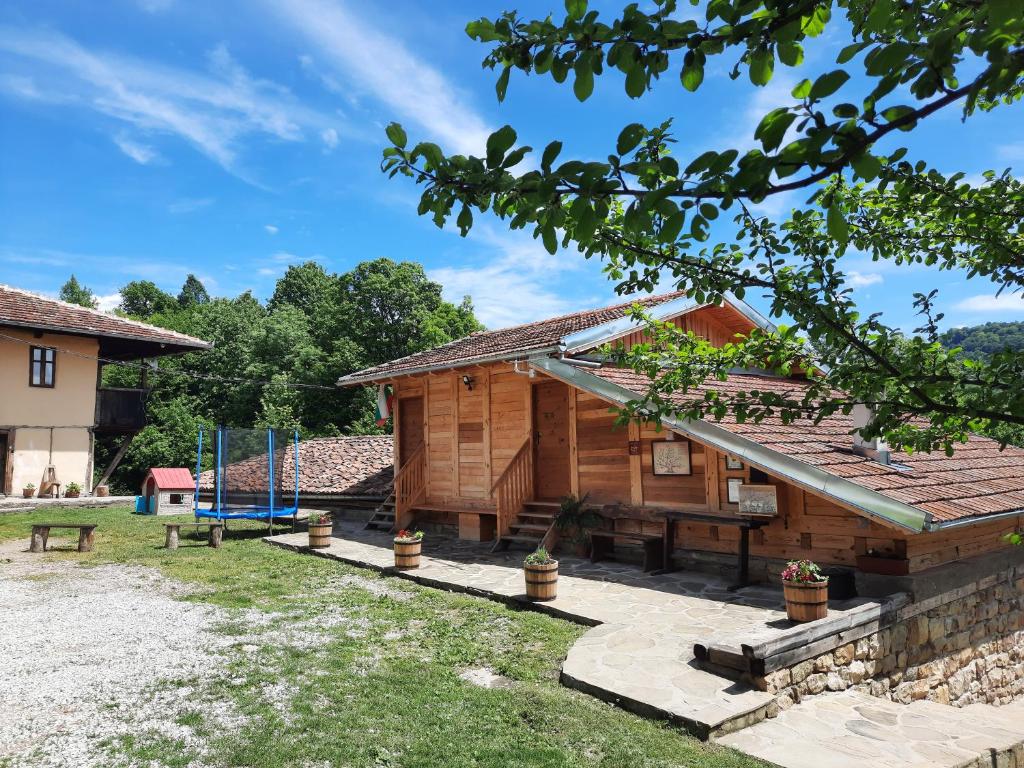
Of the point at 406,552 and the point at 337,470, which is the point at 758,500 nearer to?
the point at 406,552

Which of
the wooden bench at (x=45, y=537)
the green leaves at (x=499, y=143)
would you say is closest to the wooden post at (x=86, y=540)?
the wooden bench at (x=45, y=537)

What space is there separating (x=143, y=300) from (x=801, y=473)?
52.0 m

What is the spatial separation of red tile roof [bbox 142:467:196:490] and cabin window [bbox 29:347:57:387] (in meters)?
4.71

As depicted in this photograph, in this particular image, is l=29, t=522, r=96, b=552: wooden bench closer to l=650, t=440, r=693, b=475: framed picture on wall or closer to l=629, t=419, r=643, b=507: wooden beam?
l=629, t=419, r=643, b=507: wooden beam

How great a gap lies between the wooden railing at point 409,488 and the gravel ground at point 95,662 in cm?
509

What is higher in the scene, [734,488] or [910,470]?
[910,470]

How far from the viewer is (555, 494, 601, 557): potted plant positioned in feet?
33.3

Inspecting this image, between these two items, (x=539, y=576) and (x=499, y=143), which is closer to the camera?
(x=499, y=143)

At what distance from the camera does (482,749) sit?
4.03m

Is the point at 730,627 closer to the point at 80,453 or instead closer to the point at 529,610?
the point at 529,610

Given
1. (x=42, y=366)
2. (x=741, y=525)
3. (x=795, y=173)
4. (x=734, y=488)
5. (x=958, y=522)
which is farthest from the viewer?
(x=42, y=366)

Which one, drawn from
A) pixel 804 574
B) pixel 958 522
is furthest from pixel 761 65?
pixel 958 522

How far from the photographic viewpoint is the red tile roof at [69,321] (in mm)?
18203

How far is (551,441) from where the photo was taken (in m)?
11.7
